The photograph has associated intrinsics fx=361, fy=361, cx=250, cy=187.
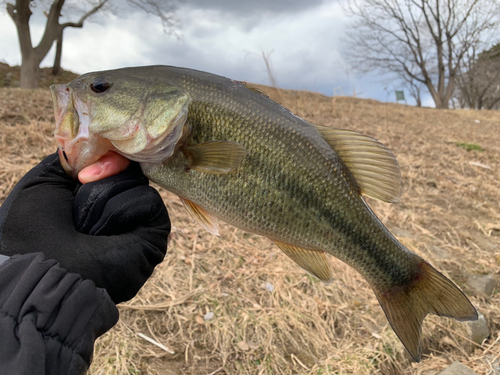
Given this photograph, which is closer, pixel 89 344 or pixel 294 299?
pixel 89 344

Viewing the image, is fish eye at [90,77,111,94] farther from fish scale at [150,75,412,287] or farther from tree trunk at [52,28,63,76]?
tree trunk at [52,28,63,76]

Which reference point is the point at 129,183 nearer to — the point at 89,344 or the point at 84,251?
the point at 84,251

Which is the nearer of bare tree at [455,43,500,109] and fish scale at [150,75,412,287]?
fish scale at [150,75,412,287]

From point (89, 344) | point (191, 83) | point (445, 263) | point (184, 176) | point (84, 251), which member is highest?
point (191, 83)

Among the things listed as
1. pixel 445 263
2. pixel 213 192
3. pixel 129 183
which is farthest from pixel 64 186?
pixel 445 263

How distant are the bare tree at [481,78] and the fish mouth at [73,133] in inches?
1532

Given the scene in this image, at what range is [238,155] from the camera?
Answer: 1.76 m

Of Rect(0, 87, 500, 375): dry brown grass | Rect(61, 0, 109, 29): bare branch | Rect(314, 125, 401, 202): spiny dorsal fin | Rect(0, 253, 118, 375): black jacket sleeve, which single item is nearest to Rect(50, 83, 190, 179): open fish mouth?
Rect(0, 253, 118, 375): black jacket sleeve

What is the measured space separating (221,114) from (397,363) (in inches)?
122

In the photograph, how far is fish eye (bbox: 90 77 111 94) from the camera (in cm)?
182

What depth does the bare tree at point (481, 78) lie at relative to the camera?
33875mm

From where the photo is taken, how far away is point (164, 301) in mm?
3770

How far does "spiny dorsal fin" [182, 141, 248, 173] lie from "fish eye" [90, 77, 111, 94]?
530 mm

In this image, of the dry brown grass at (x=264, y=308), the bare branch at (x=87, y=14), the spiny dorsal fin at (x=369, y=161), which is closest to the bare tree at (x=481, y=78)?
the bare branch at (x=87, y=14)
